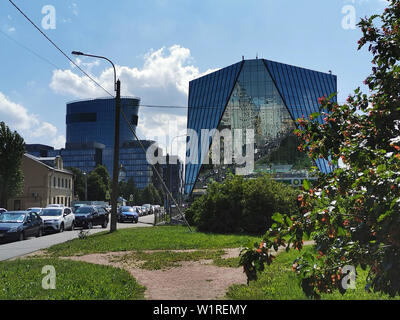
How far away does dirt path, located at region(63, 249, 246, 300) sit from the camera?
6.70 metres

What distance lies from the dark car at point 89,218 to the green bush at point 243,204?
9.68 m

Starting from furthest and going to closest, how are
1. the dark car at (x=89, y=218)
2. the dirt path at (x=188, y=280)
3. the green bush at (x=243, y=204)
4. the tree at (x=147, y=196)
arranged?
1. the tree at (x=147, y=196)
2. the dark car at (x=89, y=218)
3. the green bush at (x=243, y=204)
4. the dirt path at (x=188, y=280)

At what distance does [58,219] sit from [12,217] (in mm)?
4457

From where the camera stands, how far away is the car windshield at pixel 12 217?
19.2m

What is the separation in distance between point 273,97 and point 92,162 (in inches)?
4758

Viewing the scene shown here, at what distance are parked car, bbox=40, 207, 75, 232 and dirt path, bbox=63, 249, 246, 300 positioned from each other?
46.6ft

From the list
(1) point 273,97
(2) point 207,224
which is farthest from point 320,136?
(1) point 273,97

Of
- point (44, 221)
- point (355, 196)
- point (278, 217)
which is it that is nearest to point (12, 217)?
point (44, 221)

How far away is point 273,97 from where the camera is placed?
8112 centimetres

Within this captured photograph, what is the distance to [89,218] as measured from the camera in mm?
27828

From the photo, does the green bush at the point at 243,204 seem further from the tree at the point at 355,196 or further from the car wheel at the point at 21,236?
the tree at the point at 355,196
